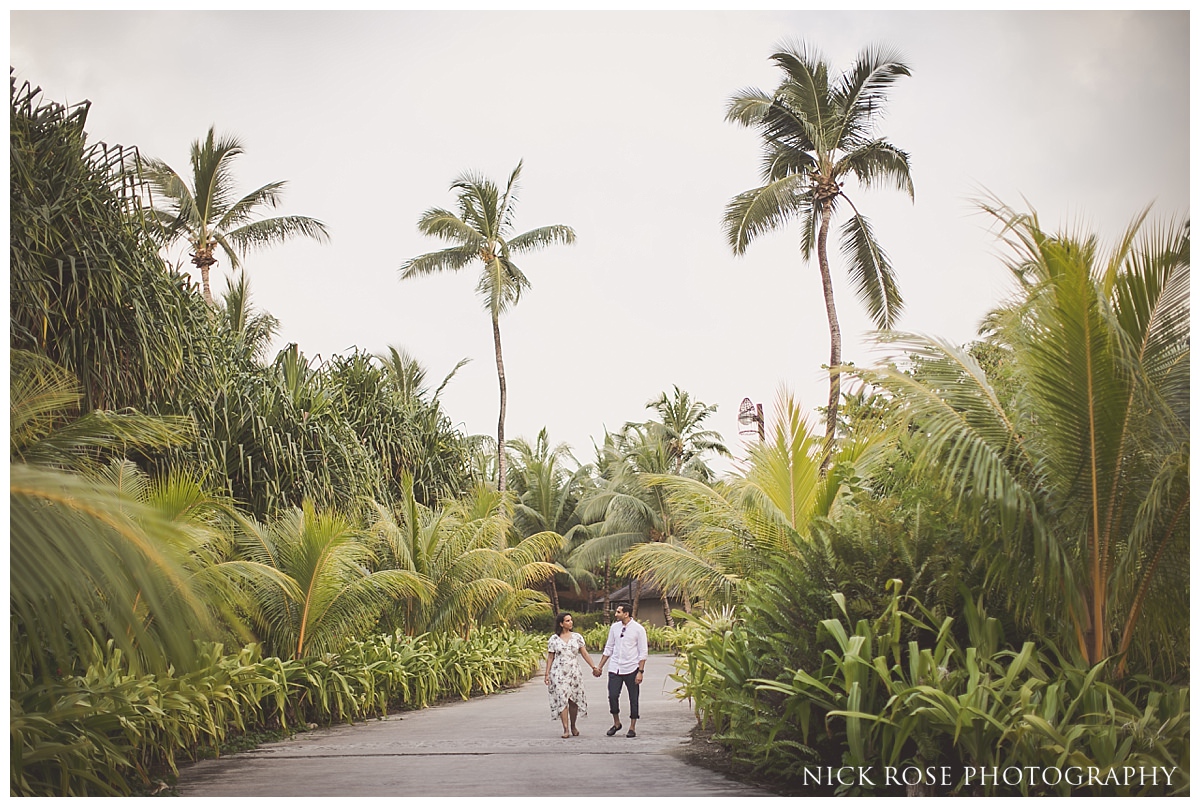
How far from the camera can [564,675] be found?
855cm

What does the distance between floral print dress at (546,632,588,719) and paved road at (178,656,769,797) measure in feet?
1.11

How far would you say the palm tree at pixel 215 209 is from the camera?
53.1 ft

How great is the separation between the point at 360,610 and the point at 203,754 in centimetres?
296

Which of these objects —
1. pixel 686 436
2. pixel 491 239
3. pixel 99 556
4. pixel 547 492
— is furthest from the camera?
pixel 547 492

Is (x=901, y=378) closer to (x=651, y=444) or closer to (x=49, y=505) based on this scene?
(x=49, y=505)

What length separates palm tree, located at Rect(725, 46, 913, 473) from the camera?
15.0 m

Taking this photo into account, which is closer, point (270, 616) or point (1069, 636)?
point (1069, 636)

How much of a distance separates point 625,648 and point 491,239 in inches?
583

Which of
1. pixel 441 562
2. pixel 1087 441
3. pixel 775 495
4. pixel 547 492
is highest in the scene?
pixel 547 492

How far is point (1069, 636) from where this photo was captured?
577cm

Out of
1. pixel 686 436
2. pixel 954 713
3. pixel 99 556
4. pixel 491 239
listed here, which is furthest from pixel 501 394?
pixel 99 556

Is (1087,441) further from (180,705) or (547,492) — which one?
(547,492)

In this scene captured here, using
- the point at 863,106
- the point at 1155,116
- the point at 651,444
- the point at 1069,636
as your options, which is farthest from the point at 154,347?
the point at 651,444

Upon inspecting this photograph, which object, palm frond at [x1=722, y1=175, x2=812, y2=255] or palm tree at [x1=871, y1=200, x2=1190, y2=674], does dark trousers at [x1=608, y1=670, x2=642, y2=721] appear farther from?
palm frond at [x1=722, y1=175, x2=812, y2=255]
